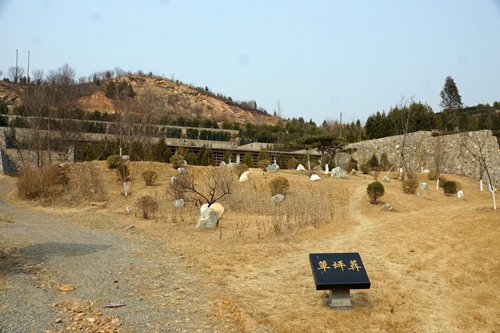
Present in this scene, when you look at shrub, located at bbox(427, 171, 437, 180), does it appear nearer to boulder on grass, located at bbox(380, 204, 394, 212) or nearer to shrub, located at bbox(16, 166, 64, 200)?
boulder on grass, located at bbox(380, 204, 394, 212)

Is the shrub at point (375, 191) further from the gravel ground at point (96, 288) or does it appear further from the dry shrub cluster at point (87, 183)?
the dry shrub cluster at point (87, 183)

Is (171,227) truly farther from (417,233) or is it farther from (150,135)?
(150,135)

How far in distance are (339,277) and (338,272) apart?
0.09 meters

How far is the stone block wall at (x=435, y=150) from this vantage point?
2528cm

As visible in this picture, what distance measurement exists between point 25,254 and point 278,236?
19.3ft

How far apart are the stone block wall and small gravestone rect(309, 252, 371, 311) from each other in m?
20.6

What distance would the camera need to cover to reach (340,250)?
9938mm

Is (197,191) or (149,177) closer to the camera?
(197,191)

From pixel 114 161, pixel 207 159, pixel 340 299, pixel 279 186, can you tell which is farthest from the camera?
pixel 207 159

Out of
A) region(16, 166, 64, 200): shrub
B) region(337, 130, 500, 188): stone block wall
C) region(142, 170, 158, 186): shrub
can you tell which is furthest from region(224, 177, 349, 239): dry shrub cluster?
region(337, 130, 500, 188): stone block wall

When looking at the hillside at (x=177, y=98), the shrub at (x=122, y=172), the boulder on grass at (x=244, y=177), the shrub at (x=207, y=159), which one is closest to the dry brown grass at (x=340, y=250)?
the boulder on grass at (x=244, y=177)

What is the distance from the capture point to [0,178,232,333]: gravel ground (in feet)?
16.9

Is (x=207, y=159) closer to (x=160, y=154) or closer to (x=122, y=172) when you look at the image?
(x=160, y=154)

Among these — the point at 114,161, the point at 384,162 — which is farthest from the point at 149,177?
the point at 384,162
